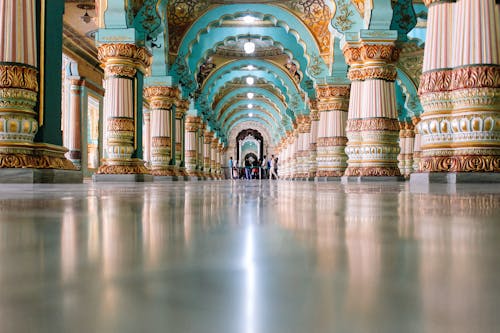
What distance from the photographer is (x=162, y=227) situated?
3.34ft

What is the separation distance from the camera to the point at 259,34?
1767cm

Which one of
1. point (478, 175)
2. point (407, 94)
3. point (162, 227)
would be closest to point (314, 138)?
point (407, 94)

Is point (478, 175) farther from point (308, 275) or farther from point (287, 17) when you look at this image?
point (287, 17)

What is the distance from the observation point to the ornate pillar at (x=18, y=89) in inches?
191

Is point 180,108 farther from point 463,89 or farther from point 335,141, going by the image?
point 463,89

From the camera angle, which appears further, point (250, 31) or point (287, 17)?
point (250, 31)

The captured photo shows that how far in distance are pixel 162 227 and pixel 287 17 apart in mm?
14527

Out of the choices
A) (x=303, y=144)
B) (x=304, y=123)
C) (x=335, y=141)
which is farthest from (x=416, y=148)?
(x=335, y=141)

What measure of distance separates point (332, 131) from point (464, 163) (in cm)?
856

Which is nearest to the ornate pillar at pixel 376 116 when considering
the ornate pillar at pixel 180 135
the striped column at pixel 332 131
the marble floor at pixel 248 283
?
the striped column at pixel 332 131

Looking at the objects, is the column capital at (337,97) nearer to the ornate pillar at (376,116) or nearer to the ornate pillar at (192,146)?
the ornate pillar at (376,116)

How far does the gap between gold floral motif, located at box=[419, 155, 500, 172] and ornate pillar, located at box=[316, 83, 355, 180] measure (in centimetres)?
766

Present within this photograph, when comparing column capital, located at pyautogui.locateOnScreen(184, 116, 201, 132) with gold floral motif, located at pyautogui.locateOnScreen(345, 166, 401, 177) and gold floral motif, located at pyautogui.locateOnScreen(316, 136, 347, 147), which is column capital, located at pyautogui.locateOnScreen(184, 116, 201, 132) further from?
gold floral motif, located at pyautogui.locateOnScreen(345, 166, 401, 177)

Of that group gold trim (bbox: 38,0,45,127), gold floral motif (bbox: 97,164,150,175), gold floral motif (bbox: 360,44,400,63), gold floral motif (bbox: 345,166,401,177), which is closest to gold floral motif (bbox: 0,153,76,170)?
gold trim (bbox: 38,0,45,127)
